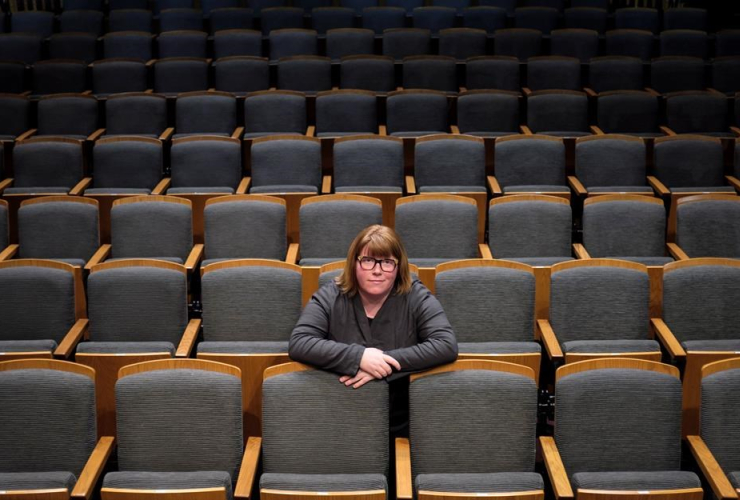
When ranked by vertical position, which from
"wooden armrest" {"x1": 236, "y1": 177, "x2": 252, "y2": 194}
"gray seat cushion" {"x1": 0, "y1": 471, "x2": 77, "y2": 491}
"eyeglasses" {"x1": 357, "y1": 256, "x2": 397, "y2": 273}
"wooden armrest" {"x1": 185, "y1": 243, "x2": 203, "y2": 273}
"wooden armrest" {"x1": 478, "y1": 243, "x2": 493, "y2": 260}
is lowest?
"gray seat cushion" {"x1": 0, "y1": 471, "x2": 77, "y2": 491}

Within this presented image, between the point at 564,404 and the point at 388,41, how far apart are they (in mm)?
780

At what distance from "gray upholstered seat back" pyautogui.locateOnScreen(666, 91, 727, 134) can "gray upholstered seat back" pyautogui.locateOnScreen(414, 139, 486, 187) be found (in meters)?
0.27

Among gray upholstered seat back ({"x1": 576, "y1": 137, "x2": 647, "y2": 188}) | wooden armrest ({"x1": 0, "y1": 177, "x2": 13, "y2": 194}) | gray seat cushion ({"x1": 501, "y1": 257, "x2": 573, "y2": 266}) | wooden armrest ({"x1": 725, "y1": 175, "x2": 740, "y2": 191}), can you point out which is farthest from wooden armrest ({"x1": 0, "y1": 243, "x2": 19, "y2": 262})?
wooden armrest ({"x1": 725, "y1": 175, "x2": 740, "y2": 191})

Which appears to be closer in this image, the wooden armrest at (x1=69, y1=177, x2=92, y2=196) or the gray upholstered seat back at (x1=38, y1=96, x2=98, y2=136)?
the wooden armrest at (x1=69, y1=177, x2=92, y2=196)

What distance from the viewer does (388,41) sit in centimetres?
121

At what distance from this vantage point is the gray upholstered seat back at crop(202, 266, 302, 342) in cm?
66

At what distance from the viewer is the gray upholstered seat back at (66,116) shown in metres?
1.03

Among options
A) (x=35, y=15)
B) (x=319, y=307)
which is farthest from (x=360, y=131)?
(x=35, y=15)

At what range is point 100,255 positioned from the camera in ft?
2.53

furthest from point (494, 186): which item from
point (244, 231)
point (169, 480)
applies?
point (169, 480)

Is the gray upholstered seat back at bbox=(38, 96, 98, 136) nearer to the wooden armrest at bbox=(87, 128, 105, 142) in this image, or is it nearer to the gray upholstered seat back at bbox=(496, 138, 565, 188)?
the wooden armrest at bbox=(87, 128, 105, 142)

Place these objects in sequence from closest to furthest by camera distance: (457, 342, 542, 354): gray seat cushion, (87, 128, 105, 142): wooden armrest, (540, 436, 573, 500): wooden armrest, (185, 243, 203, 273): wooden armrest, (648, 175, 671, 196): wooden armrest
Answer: (540, 436, 573, 500): wooden armrest → (457, 342, 542, 354): gray seat cushion → (185, 243, 203, 273): wooden armrest → (648, 175, 671, 196): wooden armrest → (87, 128, 105, 142): wooden armrest

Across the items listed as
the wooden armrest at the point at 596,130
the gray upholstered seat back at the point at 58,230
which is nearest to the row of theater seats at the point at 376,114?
the wooden armrest at the point at 596,130

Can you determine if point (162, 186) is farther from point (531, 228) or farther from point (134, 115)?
point (531, 228)
